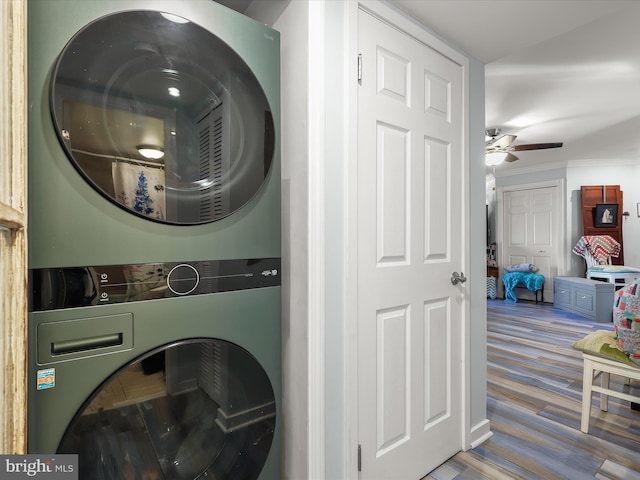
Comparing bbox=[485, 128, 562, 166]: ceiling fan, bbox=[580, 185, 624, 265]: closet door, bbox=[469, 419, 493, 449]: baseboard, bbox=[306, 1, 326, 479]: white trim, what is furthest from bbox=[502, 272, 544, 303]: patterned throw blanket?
bbox=[306, 1, 326, 479]: white trim

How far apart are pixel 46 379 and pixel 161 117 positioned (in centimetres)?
66

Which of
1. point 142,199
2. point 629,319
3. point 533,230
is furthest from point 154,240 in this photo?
point 533,230

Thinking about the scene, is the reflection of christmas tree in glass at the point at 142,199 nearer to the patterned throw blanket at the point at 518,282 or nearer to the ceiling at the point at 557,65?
the ceiling at the point at 557,65

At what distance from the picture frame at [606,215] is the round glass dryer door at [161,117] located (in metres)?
6.65

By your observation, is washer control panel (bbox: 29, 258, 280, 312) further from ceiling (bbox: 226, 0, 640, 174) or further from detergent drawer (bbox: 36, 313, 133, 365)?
ceiling (bbox: 226, 0, 640, 174)

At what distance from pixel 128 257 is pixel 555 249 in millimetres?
6968

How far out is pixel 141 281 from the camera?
88cm

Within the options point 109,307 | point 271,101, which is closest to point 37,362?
point 109,307

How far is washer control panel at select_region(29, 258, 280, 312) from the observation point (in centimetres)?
76

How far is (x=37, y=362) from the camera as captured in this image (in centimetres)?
75

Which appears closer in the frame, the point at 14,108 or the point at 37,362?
the point at 14,108

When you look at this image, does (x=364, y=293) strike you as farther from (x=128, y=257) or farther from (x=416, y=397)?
(x=128, y=257)

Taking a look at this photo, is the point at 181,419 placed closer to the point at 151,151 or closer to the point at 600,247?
the point at 151,151

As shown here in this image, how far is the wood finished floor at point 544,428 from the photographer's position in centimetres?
171
